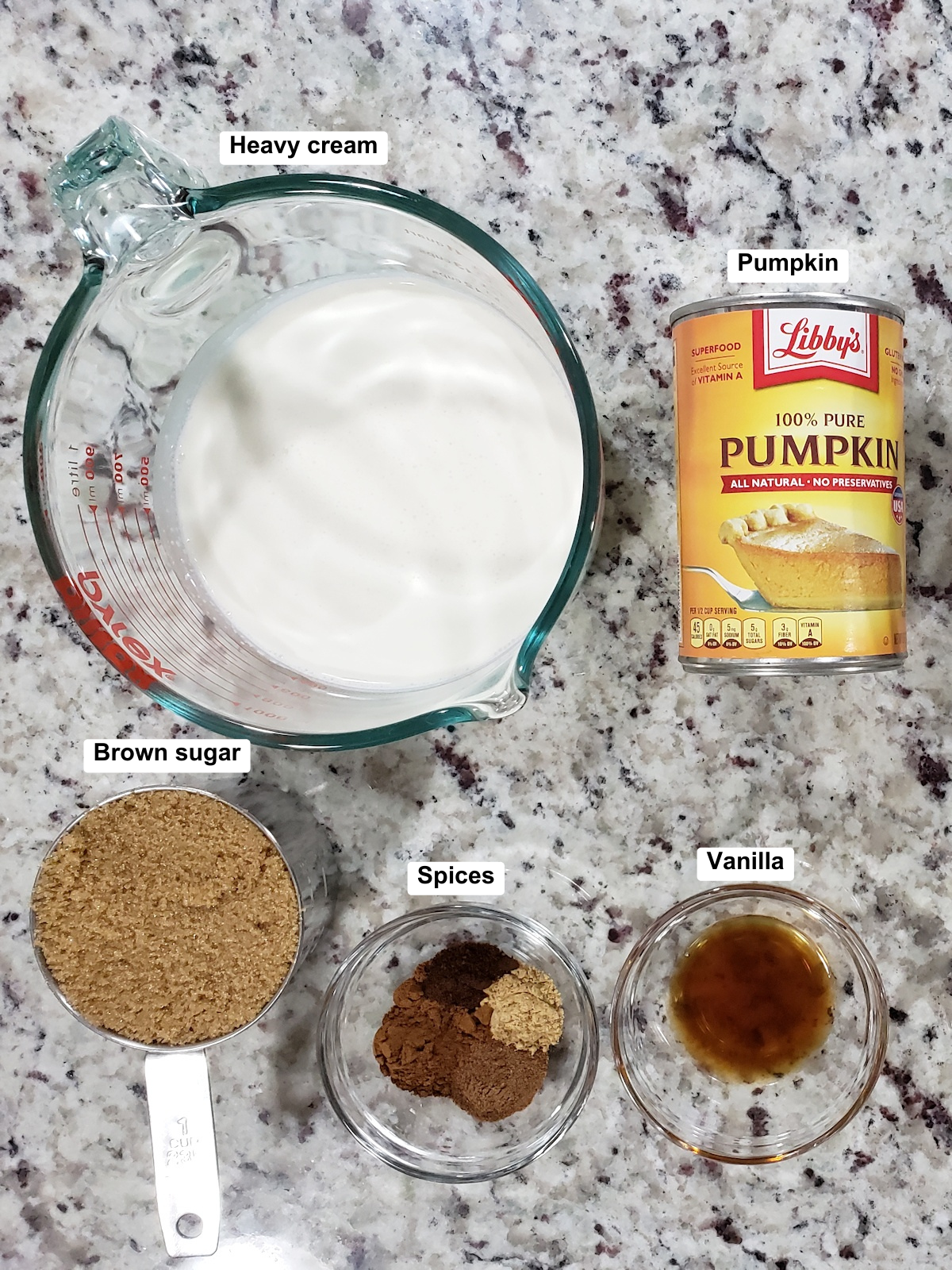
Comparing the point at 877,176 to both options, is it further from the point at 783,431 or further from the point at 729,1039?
the point at 729,1039

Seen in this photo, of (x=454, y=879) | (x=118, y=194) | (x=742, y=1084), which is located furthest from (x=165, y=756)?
(x=742, y=1084)

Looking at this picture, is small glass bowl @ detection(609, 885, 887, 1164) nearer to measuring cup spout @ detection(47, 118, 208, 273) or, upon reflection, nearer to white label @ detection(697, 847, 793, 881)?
white label @ detection(697, 847, 793, 881)

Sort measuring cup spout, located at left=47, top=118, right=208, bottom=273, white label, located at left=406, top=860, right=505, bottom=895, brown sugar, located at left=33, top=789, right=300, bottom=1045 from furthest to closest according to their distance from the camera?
white label, located at left=406, top=860, right=505, bottom=895 → brown sugar, located at left=33, top=789, right=300, bottom=1045 → measuring cup spout, located at left=47, top=118, right=208, bottom=273

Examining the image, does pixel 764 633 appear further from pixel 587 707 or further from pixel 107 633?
pixel 107 633

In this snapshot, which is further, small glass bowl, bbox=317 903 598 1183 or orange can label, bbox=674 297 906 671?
small glass bowl, bbox=317 903 598 1183

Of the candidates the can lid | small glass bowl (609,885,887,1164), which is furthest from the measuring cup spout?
small glass bowl (609,885,887,1164)

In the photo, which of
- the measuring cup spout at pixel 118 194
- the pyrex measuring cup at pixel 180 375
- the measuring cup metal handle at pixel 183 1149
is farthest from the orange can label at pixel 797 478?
the measuring cup metal handle at pixel 183 1149

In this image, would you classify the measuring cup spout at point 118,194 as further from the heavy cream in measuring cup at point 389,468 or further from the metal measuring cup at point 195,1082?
the metal measuring cup at point 195,1082
